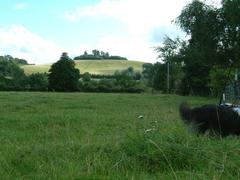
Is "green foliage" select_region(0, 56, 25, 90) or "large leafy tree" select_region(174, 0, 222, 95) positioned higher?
"large leafy tree" select_region(174, 0, 222, 95)

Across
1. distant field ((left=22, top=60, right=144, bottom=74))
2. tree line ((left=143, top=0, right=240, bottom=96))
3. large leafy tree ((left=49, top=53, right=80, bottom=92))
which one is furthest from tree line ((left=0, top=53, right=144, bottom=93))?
tree line ((left=143, top=0, right=240, bottom=96))

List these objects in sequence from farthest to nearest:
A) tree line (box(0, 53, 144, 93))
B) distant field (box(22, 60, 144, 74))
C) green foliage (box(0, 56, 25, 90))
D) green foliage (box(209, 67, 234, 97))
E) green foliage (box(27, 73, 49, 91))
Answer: distant field (box(22, 60, 144, 74)), green foliage (box(27, 73, 49, 91)), tree line (box(0, 53, 144, 93)), green foliage (box(0, 56, 25, 90)), green foliage (box(209, 67, 234, 97))

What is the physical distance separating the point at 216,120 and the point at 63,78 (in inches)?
2508

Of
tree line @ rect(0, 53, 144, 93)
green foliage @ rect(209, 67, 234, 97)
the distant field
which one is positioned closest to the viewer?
green foliage @ rect(209, 67, 234, 97)

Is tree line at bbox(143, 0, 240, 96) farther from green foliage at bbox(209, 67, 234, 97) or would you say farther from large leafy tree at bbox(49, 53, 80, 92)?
large leafy tree at bbox(49, 53, 80, 92)

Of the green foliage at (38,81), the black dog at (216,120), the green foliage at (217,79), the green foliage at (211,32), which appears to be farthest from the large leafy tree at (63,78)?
the black dog at (216,120)

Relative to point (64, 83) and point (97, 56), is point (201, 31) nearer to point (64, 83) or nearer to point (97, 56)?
point (64, 83)

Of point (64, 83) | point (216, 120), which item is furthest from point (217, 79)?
point (64, 83)

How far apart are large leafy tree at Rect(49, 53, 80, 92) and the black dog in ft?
204

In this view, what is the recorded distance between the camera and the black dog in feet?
30.7

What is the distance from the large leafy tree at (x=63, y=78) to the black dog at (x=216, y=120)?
6212cm

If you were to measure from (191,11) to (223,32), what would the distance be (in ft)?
9.87

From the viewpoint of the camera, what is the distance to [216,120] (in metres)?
9.50

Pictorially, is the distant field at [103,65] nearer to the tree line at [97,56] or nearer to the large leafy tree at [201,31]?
the tree line at [97,56]
